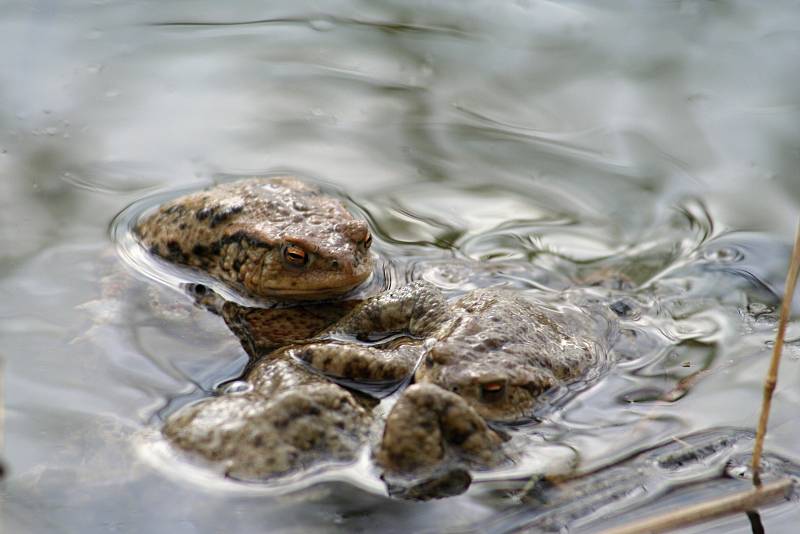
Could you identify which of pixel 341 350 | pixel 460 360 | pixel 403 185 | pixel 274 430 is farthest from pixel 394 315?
pixel 403 185

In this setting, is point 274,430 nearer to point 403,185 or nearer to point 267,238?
point 267,238

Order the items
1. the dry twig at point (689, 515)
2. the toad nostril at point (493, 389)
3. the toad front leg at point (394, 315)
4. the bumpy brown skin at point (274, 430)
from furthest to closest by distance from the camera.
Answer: the toad front leg at point (394, 315) < the toad nostril at point (493, 389) < the bumpy brown skin at point (274, 430) < the dry twig at point (689, 515)

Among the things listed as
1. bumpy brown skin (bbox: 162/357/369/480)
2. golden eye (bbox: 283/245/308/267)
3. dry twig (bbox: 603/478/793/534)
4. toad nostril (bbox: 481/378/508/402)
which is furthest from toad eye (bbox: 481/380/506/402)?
golden eye (bbox: 283/245/308/267)

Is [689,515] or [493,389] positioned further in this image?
[493,389]

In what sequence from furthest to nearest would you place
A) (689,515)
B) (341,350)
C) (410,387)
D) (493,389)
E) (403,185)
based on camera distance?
(403,185) → (341,350) → (493,389) → (410,387) → (689,515)

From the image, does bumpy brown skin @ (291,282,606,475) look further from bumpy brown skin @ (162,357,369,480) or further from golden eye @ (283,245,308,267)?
golden eye @ (283,245,308,267)

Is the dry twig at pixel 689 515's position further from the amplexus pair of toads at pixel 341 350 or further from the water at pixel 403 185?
the amplexus pair of toads at pixel 341 350

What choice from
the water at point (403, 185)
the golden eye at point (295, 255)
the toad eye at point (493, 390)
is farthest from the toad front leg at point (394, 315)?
the toad eye at point (493, 390)
